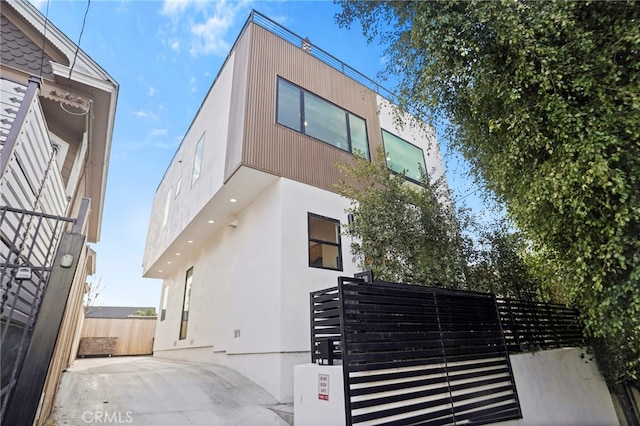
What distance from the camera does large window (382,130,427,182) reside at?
9.20 meters

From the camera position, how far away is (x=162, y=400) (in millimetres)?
4418

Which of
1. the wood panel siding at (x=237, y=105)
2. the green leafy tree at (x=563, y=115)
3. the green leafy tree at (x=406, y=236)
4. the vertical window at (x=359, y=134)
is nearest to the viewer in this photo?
the green leafy tree at (x=563, y=115)

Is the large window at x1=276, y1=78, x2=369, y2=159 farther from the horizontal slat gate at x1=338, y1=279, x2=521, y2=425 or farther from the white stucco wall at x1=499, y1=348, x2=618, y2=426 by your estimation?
the white stucco wall at x1=499, y1=348, x2=618, y2=426

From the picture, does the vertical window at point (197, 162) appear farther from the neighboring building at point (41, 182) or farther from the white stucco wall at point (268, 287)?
the neighboring building at point (41, 182)

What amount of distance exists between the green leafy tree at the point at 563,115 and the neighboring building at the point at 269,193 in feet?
6.25

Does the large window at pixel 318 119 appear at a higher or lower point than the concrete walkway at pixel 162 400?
higher

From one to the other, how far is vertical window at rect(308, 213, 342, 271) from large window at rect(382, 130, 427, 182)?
126 inches

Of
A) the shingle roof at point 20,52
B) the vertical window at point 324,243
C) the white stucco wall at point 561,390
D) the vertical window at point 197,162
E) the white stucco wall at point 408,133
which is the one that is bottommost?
the white stucco wall at point 561,390

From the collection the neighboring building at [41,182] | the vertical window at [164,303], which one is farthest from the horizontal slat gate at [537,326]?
the vertical window at [164,303]

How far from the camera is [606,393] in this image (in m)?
5.45

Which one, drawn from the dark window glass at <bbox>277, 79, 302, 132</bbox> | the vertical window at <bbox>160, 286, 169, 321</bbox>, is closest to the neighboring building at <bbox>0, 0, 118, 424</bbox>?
the dark window glass at <bbox>277, 79, 302, 132</bbox>

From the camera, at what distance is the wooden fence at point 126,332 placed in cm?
1288

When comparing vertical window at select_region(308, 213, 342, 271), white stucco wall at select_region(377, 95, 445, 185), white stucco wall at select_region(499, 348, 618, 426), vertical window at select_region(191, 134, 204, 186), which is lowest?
white stucco wall at select_region(499, 348, 618, 426)

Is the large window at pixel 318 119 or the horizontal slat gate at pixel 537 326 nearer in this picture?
the horizontal slat gate at pixel 537 326
